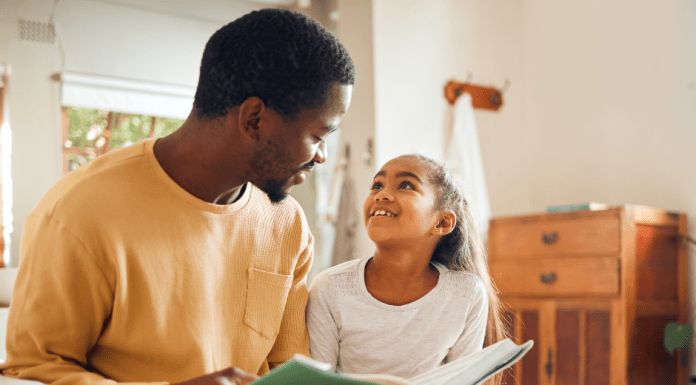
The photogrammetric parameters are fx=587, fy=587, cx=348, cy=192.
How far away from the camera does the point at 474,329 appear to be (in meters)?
1.12

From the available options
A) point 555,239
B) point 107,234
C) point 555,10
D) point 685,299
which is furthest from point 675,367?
point 107,234

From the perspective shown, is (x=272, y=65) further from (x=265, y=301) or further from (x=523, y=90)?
(x=523, y=90)

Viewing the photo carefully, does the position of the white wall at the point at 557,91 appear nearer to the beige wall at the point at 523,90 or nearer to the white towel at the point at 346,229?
the beige wall at the point at 523,90

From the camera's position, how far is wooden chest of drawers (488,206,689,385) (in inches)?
82.1

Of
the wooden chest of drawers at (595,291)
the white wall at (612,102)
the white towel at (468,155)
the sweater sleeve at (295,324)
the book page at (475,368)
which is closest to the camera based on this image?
the book page at (475,368)

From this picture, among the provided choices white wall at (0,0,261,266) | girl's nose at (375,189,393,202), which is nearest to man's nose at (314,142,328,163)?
girl's nose at (375,189,393,202)

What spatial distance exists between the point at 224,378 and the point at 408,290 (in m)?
0.57

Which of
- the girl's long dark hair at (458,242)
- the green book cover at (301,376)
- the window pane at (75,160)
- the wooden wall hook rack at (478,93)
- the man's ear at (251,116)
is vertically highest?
the wooden wall hook rack at (478,93)

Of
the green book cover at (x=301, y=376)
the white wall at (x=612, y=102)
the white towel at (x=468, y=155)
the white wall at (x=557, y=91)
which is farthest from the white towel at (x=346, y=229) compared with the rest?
the green book cover at (x=301, y=376)

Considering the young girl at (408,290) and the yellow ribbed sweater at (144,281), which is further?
the young girl at (408,290)

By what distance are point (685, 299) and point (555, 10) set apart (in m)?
1.55

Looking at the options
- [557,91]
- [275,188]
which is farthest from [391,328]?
[557,91]

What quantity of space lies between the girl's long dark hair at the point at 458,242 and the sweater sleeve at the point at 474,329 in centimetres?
8

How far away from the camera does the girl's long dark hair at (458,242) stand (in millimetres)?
1244
